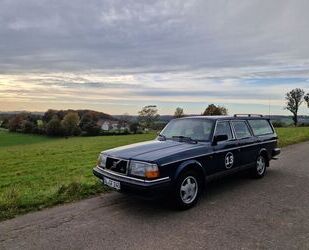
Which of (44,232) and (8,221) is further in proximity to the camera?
(8,221)

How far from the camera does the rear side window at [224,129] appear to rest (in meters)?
7.24

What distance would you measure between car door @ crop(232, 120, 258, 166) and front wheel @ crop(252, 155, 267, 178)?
0.30 meters

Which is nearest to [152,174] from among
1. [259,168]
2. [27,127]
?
[259,168]

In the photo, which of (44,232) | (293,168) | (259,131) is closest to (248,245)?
(44,232)

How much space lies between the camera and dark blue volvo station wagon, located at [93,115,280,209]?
5.66 meters

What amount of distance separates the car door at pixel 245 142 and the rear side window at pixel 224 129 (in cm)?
24

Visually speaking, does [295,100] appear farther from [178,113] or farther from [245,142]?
[245,142]

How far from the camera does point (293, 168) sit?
10273mm

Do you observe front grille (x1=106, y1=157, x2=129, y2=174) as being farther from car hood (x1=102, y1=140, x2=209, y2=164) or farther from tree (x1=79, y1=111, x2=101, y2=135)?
tree (x1=79, y1=111, x2=101, y2=135)

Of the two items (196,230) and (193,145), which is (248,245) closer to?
(196,230)

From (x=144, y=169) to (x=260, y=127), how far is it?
180 inches

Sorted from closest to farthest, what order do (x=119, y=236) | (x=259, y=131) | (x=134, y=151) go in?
(x=119, y=236), (x=134, y=151), (x=259, y=131)

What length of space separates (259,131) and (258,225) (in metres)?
4.13

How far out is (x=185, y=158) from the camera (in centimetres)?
603
